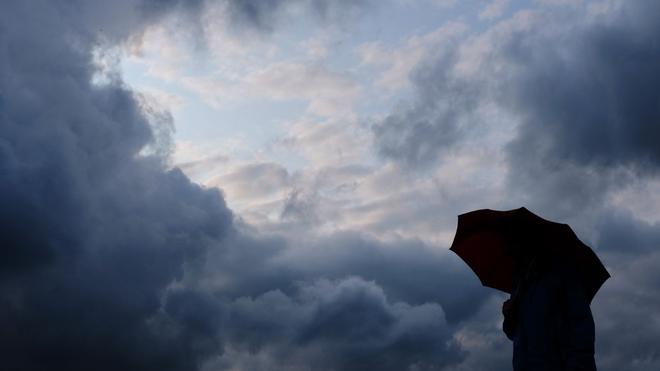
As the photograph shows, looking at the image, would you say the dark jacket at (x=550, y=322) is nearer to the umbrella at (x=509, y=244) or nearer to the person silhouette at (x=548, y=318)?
the person silhouette at (x=548, y=318)

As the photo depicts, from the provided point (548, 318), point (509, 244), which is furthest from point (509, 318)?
point (509, 244)

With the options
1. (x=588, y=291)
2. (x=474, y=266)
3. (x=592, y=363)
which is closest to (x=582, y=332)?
(x=592, y=363)

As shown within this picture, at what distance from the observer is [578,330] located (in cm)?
714

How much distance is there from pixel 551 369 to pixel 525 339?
482mm

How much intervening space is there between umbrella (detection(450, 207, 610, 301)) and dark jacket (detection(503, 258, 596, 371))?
0.19 m

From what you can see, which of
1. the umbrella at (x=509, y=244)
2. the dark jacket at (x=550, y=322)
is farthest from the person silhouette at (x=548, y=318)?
the umbrella at (x=509, y=244)

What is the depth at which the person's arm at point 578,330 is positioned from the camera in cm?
693

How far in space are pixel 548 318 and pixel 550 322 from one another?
0.05m

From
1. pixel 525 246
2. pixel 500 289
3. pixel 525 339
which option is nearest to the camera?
pixel 525 339

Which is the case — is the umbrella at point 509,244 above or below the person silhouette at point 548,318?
above

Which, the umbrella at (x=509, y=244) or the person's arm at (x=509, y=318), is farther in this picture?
the person's arm at (x=509, y=318)

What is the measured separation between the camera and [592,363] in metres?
6.87

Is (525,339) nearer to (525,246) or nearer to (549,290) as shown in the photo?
(549,290)

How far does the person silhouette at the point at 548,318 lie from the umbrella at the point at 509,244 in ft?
0.41
